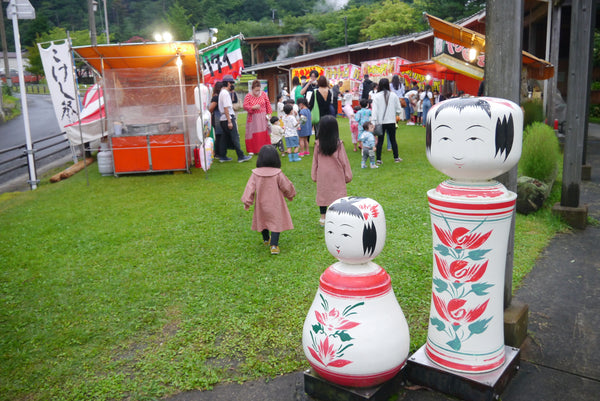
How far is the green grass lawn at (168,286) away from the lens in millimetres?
3180

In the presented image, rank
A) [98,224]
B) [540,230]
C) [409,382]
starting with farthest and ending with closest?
[98,224], [540,230], [409,382]

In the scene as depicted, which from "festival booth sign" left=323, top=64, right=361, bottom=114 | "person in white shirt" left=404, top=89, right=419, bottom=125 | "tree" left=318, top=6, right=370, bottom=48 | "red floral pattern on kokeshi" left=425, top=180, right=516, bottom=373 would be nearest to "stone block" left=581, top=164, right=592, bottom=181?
"red floral pattern on kokeshi" left=425, top=180, right=516, bottom=373

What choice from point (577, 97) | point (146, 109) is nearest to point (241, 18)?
point (146, 109)

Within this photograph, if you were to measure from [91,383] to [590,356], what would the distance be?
329 centimetres

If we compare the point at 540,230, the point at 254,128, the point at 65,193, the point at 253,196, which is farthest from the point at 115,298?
the point at 254,128

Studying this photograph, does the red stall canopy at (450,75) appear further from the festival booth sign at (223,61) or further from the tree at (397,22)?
the tree at (397,22)

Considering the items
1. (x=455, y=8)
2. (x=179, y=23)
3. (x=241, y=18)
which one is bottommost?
(x=455, y=8)

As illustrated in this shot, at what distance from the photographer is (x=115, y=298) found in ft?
14.1

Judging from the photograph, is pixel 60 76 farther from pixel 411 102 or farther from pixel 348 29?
pixel 348 29

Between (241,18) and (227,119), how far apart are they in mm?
60500

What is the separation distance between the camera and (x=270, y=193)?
16.8 ft

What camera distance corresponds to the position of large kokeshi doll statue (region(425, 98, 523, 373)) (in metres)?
2.48

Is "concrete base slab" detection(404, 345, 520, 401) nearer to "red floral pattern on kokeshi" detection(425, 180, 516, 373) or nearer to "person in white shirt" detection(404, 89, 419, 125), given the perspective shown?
"red floral pattern on kokeshi" detection(425, 180, 516, 373)

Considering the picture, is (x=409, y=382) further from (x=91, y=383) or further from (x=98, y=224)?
(x=98, y=224)
